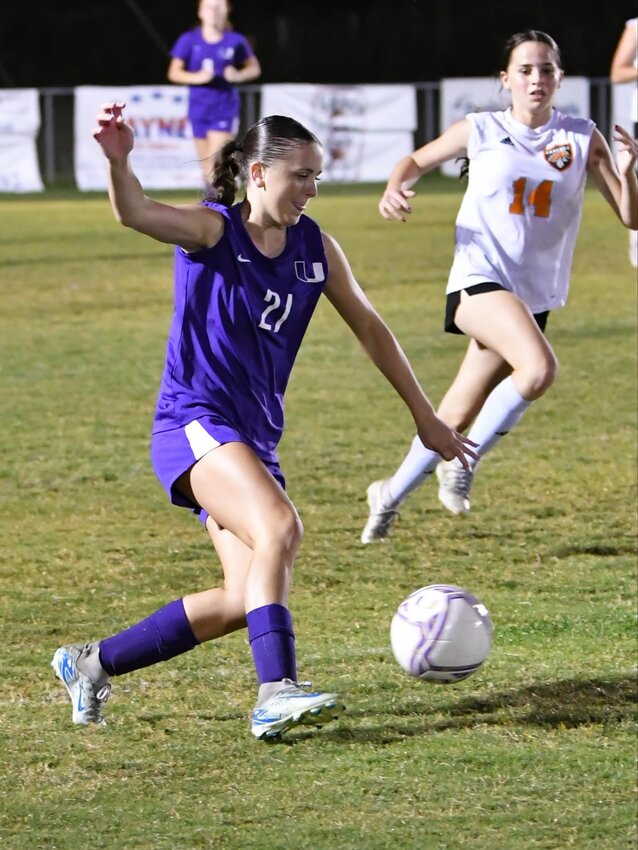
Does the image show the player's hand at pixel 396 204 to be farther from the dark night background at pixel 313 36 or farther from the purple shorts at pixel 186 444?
the dark night background at pixel 313 36

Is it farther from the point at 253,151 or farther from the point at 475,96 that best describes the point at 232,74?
the point at 253,151

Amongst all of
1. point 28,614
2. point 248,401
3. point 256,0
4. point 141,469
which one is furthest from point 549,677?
point 256,0

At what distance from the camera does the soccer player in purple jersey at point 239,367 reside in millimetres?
3691

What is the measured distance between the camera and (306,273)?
399cm

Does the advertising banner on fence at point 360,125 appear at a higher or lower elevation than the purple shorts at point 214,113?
lower

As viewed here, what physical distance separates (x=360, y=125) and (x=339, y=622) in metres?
19.4

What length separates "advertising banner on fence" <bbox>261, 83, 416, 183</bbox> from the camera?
77.8 ft

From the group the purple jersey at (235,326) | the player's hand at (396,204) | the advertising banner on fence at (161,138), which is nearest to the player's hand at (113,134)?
the purple jersey at (235,326)

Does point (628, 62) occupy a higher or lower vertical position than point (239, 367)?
higher

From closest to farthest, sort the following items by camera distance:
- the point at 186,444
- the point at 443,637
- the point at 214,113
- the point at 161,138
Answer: the point at 186,444 → the point at 443,637 → the point at 214,113 → the point at 161,138

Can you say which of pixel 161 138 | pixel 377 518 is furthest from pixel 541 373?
pixel 161 138

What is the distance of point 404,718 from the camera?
4258 mm

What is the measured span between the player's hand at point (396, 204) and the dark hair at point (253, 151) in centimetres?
144

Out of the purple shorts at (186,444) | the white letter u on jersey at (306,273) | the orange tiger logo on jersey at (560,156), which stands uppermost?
the orange tiger logo on jersey at (560,156)
